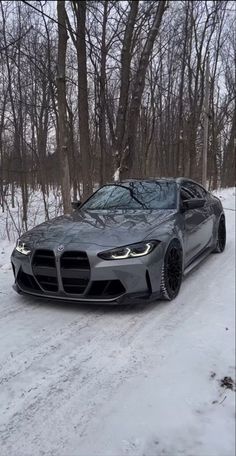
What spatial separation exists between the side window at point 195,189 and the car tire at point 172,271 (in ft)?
5.84

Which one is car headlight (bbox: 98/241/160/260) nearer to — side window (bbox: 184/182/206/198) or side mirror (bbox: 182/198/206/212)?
side mirror (bbox: 182/198/206/212)

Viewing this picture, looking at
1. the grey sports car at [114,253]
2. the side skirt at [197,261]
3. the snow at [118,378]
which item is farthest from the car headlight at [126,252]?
the side skirt at [197,261]

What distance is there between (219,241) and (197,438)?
5396mm

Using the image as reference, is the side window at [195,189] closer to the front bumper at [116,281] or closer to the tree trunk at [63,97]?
the front bumper at [116,281]

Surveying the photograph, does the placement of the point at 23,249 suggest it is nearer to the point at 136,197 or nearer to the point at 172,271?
the point at 172,271

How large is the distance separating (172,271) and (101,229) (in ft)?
3.17

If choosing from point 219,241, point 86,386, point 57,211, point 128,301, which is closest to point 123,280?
point 128,301

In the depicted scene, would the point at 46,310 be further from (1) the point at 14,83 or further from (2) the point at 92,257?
(1) the point at 14,83

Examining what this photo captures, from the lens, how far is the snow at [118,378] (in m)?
2.68

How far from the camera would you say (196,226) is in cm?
636

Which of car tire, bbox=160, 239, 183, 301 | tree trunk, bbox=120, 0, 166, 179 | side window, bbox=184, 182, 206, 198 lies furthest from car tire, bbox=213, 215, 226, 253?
tree trunk, bbox=120, 0, 166, 179

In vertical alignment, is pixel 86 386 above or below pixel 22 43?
below

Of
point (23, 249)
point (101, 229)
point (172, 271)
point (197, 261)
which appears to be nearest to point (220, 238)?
point (197, 261)

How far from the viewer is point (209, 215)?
721 centimetres
